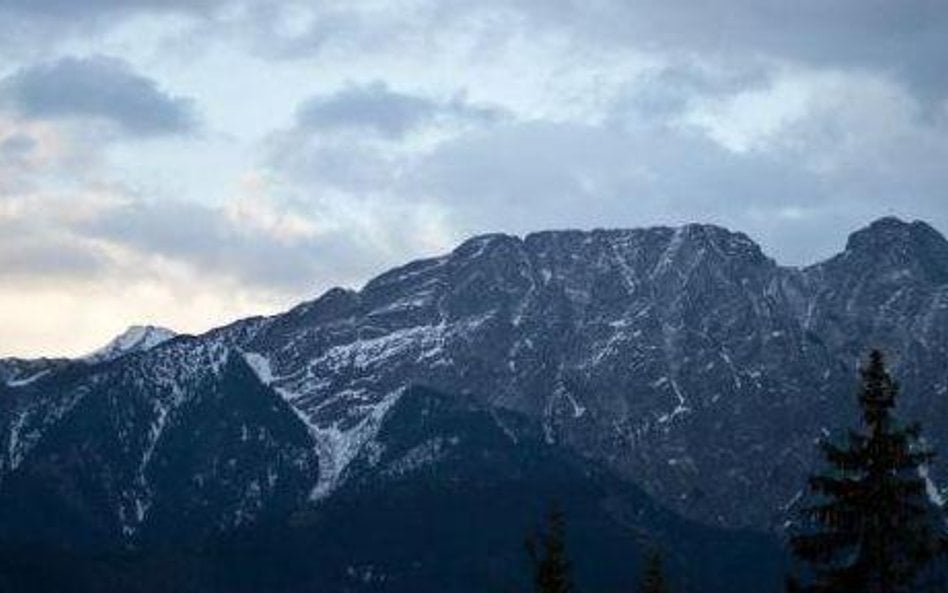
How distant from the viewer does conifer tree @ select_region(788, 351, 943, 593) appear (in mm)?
50469

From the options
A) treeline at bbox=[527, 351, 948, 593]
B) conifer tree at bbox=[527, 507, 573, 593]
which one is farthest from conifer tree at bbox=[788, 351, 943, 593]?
conifer tree at bbox=[527, 507, 573, 593]

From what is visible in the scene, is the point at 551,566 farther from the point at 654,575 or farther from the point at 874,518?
the point at 874,518

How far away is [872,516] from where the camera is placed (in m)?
51.3

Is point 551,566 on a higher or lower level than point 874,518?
lower

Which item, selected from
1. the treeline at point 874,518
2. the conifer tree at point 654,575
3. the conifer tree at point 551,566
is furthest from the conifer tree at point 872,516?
the conifer tree at point 654,575

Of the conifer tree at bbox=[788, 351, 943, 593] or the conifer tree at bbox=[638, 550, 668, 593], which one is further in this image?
the conifer tree at bbox=[638, 550, 668, 593]

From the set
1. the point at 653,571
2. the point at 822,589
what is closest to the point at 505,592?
the point at 653,571

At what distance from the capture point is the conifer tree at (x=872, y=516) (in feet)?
166

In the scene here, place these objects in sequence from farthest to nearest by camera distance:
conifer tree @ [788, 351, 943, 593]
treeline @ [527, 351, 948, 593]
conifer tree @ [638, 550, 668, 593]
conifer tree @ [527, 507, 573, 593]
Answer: conifer tree @ [638, 550, 668, 593], conifer tree @ [527, 507, 573, 593], conifer tree @ [788, 351, 943, 593], treeline @ [527, 351, 948, 593]

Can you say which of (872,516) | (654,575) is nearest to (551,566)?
(654,575)

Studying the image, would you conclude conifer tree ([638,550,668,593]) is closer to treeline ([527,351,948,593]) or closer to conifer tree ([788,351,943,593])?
treeline ([527,351,948,593])

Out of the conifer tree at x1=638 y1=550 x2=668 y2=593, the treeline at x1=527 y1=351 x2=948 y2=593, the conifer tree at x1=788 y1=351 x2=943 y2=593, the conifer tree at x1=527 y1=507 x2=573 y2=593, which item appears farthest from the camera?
the conifer tree at x1=638 y1=550 x2=668 y2=593

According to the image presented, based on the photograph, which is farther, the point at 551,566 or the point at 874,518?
the point at 551,566

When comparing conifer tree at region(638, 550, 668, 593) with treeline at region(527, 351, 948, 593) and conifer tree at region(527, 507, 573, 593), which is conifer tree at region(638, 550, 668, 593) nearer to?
conifer tree at region(527, 507, 573, 593)
